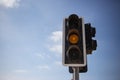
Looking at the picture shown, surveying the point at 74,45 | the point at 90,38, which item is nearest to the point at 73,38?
the point at 74,45

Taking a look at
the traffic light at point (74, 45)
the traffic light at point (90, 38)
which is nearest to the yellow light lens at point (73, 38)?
the traffic light at point (74, 45)

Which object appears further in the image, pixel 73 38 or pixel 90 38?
pixel 90 38

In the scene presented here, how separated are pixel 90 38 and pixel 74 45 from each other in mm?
452

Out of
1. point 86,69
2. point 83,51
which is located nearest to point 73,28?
point 83,51

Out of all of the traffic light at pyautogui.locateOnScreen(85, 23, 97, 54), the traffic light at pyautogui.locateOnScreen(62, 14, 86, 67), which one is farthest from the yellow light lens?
the traffic light at pyautogui.locateOnScreen(85, 23, 97, 54)

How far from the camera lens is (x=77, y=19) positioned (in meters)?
4.44

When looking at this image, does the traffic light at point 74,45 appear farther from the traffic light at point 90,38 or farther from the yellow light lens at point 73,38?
the traffic light at point 90,38

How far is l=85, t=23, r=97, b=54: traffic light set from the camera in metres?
4.36

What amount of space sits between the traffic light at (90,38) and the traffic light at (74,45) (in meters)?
0.20

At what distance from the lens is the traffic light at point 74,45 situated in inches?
164

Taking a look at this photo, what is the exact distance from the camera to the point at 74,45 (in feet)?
13.8

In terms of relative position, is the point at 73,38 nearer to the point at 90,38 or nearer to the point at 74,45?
the point at 74,45

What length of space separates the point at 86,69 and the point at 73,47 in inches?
29.3

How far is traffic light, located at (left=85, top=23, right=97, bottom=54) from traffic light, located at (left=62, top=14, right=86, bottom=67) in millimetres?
198
